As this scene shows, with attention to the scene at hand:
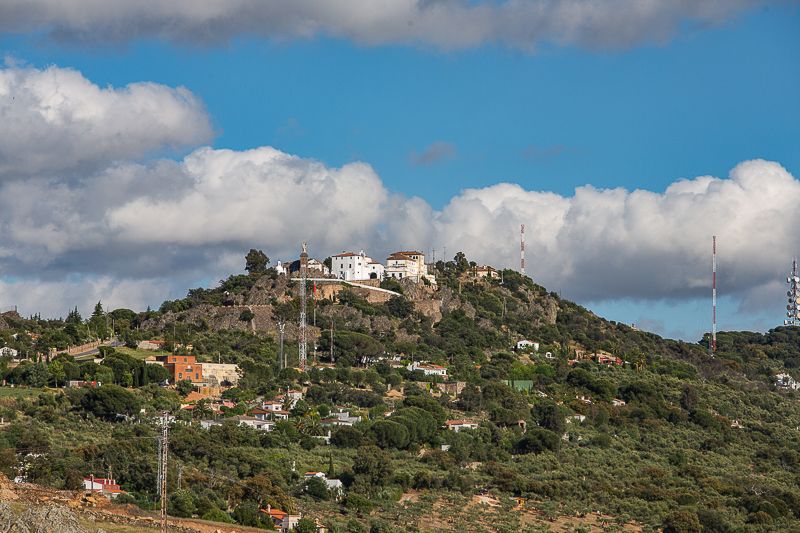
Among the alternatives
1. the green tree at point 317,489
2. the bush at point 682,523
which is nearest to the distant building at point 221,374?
the green tree at point 317,489

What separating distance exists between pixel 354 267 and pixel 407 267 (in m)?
5.62

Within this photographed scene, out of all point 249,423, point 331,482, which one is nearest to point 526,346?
point 249,423

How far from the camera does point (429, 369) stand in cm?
9750

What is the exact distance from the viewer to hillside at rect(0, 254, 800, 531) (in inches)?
2258

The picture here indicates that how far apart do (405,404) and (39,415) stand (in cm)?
2574

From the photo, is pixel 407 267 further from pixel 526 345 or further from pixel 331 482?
pixel 331 482

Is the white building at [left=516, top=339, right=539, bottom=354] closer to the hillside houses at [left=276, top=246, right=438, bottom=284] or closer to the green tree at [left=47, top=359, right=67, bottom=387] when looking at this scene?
the hillside houses at [left=276, top=246, right=438, bottom=284]

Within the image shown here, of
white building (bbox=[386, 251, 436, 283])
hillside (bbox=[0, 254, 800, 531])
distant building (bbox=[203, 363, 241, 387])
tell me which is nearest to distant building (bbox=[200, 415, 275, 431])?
hillside (bbox=[0, 254, 800, 531])

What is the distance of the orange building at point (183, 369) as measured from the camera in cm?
8388

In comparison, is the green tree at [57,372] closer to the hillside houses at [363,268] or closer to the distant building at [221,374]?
the distant building at [221,374]

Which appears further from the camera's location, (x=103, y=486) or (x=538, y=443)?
(x=538, y=443)

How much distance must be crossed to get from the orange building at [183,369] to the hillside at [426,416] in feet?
8.05

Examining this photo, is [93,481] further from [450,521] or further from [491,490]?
[491,490]

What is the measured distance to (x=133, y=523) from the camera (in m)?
41.2
